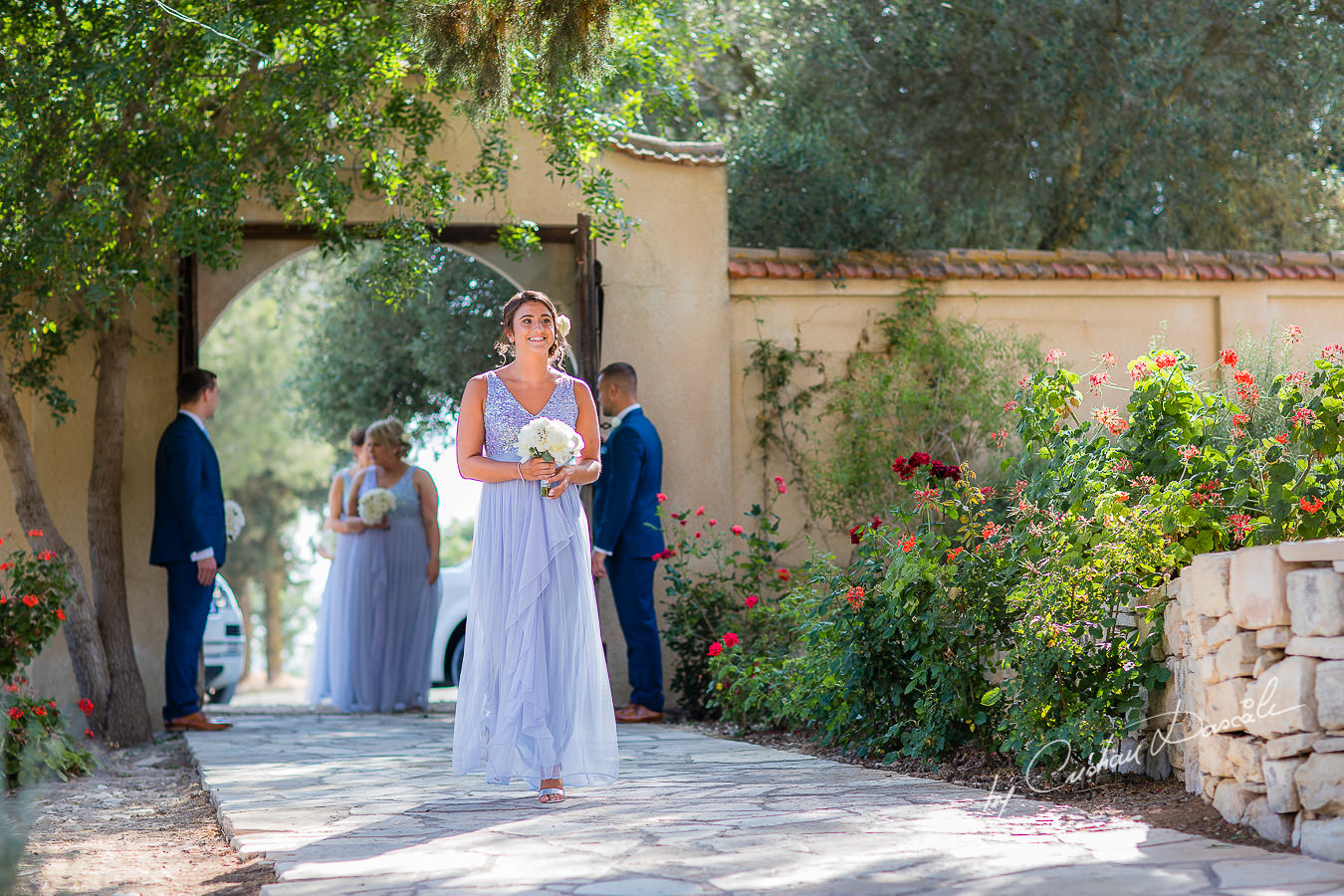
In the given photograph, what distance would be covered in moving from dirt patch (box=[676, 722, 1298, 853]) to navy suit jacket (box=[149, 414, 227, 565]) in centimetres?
386

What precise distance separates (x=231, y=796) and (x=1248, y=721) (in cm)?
353

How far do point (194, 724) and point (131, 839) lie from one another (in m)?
3.25

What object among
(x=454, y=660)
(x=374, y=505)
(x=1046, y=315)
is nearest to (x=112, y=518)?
(x=374, y=505)

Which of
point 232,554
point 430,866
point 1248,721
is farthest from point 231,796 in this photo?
point 232,554

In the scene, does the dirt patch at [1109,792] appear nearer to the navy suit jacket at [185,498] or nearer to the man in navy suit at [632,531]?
the man in navy suit at [632,531]

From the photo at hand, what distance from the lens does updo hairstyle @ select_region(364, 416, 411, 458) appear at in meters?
8.95

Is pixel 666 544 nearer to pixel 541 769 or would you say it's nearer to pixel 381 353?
pixel 541 769

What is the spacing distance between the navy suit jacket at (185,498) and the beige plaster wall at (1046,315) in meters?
3.38

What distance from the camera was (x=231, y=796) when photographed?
15.5 feet

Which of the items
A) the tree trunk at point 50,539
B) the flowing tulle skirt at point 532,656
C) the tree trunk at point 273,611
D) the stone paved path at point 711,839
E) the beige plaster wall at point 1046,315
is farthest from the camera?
the tree trunk at point 273,611

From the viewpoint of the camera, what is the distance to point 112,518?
7.42 m

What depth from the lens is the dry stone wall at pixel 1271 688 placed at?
3252mm

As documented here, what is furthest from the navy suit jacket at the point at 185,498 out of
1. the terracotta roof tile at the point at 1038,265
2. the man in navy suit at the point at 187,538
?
the terracotta roof tile at the point at 1038,265

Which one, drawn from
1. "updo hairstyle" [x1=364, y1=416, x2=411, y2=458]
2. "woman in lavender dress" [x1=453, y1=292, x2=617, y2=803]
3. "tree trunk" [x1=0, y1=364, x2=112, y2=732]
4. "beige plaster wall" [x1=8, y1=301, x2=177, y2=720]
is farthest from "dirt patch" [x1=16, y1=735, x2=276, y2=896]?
"updo hairstyle" [x1=364, y1=416, x2=411, y2=458]
